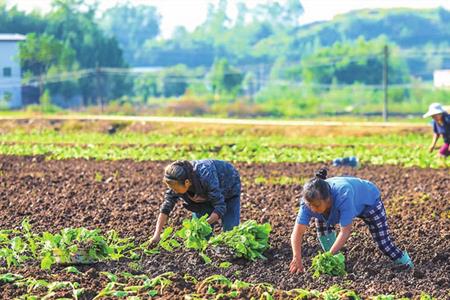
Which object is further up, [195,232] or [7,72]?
[7,72]

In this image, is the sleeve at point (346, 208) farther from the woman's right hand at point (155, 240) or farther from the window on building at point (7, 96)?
the window on building at point (7, 96)

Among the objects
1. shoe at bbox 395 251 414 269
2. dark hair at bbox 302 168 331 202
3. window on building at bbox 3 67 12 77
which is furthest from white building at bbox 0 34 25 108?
dark hair at bbox 302 168 331 202

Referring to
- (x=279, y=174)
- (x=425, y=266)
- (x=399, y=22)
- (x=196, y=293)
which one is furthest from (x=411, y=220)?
(x=399, y=22)

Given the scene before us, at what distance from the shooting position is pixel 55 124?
117ft

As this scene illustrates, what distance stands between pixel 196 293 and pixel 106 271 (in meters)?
1.15

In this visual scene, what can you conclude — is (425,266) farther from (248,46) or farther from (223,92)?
(248,46)

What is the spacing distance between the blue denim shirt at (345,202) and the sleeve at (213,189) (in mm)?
986

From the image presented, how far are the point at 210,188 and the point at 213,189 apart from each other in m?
0.03

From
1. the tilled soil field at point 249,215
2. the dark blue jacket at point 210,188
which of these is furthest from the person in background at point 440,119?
the dark blue jacket at point 210,188

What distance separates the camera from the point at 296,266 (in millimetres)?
8734

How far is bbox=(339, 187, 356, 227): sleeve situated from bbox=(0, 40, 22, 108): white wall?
4432 centimetres

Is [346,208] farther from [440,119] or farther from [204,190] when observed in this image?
[440,119]

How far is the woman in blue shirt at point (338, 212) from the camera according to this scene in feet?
27.4

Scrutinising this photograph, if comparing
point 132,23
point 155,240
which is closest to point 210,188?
point 155,240
